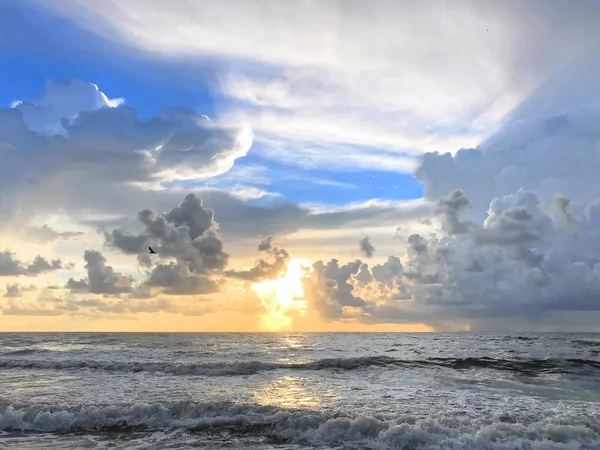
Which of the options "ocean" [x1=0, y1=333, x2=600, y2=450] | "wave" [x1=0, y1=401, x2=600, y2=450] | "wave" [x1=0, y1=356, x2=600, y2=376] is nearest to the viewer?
"wave" [x1=0, y1=401, x2=600, y2=450]

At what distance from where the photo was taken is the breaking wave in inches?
1446

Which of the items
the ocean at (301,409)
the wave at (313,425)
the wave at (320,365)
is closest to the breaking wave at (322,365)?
the wave at (320,365)

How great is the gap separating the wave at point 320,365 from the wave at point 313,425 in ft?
52.3

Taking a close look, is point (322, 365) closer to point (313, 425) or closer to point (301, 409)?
point (301, 409)

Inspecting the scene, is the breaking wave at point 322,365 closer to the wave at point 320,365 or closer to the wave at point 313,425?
the wave at point 320,365

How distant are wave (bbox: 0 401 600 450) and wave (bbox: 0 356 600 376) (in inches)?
627

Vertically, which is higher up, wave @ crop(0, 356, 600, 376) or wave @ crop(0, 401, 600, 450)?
wave @ crop(0, 401, 600, 450)

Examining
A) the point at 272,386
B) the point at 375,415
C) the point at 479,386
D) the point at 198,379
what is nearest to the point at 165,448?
the point at 375,415

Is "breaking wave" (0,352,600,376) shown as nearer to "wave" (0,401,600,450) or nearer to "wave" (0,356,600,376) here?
"wave" (0,356,600,376)

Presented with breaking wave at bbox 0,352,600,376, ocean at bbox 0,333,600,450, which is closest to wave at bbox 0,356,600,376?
breaking wave at bbox 0,352,600,376

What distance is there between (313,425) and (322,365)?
891 inches

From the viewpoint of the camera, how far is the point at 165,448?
1531cm

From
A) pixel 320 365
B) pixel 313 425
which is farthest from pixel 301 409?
pixel 320 365

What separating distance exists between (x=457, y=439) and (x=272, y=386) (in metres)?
14.9
